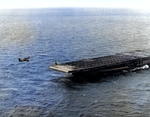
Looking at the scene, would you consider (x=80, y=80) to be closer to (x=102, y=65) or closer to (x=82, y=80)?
(x=82, y=80)

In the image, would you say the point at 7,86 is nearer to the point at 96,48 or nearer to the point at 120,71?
the point at 120,71

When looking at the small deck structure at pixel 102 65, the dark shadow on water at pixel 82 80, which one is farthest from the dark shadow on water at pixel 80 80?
the small deck structure at pixel 102 65

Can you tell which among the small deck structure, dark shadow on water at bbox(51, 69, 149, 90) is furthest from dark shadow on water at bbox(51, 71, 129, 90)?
the small deck structure

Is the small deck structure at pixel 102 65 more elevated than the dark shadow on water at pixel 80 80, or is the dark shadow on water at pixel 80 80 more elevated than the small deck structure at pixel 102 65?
the small deck structure at pixel 102 65

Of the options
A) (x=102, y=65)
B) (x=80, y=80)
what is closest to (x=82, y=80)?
(x=80, y=80)

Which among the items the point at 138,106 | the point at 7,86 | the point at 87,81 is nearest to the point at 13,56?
the point at 7,86

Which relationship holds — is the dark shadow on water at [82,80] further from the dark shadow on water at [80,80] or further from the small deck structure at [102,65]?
the small deck structure at [102,65]

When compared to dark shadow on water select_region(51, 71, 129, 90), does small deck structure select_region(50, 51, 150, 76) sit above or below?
above

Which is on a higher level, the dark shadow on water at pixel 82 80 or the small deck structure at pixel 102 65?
the small deck structure at pixel 102 65

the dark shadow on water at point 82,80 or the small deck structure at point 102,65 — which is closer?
the dark shadow on water at point 82,80

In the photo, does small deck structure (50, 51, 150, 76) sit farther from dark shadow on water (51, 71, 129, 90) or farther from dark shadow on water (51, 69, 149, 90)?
dark shadow on water (51, 71, 129, 90)
